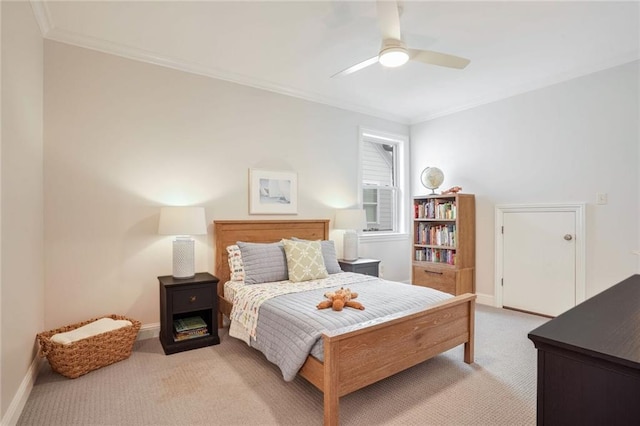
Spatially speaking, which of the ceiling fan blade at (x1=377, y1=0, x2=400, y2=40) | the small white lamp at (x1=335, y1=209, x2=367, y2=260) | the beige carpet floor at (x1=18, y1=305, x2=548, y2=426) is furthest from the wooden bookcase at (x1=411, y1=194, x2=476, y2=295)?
the ceiling fan blade at (x1=377, y1=0, x2=400, y2=40)

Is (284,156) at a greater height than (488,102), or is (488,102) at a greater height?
(488,102)

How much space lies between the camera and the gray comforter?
2010mm

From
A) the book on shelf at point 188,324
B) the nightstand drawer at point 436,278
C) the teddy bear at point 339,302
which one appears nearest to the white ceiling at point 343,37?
the teddy bear at point 339,302

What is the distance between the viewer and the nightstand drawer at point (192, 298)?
9.53 ft

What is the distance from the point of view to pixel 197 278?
3.10 metres

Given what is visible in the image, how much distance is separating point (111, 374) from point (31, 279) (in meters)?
0.88

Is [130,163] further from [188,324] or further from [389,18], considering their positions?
[389,18]

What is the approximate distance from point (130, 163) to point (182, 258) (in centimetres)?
101

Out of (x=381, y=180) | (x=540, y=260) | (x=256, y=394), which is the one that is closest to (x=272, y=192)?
(x=381, y=180)

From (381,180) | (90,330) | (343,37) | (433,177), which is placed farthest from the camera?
(381,180)

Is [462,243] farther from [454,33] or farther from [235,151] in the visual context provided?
[235,151]

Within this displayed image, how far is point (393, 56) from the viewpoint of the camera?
222cm

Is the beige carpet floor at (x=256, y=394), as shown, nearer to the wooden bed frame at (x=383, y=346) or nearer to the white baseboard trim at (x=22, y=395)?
the white baseboard trim at (x=22, y=395)

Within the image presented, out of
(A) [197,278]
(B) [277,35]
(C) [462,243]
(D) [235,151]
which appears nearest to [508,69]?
(C) [462,243]
